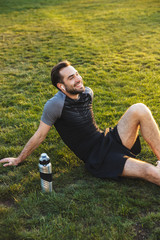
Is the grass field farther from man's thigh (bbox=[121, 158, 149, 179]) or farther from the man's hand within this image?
man's thigh (bbox=[121, 158, 149, 179])

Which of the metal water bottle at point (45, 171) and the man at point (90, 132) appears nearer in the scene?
the metal water bottle at point (45, 171)

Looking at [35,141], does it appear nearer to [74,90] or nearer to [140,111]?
[74,90]

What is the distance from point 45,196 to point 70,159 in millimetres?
1009

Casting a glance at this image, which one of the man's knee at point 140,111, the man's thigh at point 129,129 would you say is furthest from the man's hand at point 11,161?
the man's knee at point 140,111

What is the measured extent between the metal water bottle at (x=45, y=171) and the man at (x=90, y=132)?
0.59m

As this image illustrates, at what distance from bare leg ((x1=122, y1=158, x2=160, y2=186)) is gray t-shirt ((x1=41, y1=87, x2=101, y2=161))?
65 cm

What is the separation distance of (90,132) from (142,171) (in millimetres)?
967

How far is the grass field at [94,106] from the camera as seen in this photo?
3.29m

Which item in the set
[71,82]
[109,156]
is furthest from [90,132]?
[71,82]

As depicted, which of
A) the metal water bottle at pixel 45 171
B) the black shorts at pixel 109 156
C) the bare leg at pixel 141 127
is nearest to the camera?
the metal water bottle at pixel 45 171

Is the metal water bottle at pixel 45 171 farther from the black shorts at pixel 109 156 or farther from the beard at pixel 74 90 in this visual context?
the beard at pixel 74 90

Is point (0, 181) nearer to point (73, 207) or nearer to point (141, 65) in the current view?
point (73, 207)

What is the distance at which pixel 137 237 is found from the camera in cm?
308

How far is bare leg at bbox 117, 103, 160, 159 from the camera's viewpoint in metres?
3.98
